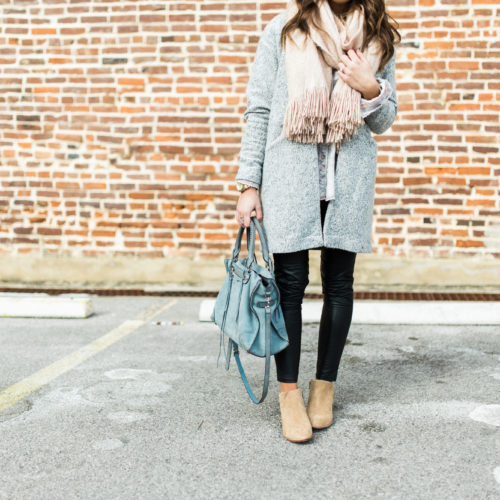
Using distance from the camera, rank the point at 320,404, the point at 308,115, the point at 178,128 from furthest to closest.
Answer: the point at 178,128, the point at 320,404, the point at 308,115

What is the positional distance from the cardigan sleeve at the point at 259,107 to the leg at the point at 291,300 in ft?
1.06

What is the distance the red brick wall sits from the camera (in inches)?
218

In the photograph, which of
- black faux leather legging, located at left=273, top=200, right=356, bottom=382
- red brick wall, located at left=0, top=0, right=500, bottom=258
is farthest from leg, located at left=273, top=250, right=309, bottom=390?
red brick wall, located at left=0, top=0, right=500, bottom=258

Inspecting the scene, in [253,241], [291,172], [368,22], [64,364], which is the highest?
[368,22]

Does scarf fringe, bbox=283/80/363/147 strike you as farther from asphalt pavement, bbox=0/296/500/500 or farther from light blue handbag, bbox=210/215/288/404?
asphalt pavement, bbox=0/296/500/500

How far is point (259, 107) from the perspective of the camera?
236cm

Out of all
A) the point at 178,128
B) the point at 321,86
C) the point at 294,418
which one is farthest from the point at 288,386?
the point at 178,128

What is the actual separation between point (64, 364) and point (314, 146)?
1.92 m

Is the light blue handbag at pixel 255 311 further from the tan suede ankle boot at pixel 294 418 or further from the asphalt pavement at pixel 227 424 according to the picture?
the asphalt pavement at pixel 227 424

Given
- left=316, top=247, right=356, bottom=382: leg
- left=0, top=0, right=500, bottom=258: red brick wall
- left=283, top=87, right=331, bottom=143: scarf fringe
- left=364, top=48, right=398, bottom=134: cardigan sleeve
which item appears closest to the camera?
left=283, top=87, right=331, bottom=143: scarf fringe

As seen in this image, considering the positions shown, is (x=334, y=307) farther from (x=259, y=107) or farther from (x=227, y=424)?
(x=259, y=107)

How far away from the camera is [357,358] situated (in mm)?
3455

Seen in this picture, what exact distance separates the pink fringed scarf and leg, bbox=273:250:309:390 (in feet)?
1.52

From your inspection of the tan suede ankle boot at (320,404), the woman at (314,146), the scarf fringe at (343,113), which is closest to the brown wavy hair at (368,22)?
the woman at (314,146)
